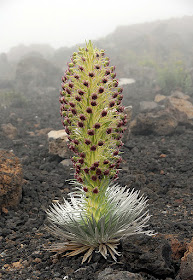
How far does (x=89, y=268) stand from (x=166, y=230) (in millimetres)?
1122

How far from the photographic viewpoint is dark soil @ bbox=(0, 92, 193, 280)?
341 cm

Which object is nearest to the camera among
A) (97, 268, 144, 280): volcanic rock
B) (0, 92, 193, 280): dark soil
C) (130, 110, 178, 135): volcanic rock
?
(97, 268, 144, 280): volcanic rock

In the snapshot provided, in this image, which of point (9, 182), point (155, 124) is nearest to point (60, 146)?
point (9, 182)

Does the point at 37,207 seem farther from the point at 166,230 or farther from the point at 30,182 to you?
the point at 166,230

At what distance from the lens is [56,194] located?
221 inches

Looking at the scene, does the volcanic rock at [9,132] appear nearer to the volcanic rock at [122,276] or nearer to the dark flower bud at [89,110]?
the dark flower bud at [89,110]

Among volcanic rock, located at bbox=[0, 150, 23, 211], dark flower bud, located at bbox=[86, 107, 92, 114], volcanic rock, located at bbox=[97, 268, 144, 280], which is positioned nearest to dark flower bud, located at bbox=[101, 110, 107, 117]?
dark flower bud, located at bbox=[86, 107, 92, 114]

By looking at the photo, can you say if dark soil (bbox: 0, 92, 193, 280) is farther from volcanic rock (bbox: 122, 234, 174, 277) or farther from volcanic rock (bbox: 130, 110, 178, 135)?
volcanic rock (bbox: 130, 110, 178, 135)

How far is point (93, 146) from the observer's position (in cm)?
318

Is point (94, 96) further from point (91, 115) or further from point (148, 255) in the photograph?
point (148, 255)

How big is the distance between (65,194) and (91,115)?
2.63 metres

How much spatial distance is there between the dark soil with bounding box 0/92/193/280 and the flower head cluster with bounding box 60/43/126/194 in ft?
2.68

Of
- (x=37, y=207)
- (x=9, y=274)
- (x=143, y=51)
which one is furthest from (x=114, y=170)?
(x=143, y=51)

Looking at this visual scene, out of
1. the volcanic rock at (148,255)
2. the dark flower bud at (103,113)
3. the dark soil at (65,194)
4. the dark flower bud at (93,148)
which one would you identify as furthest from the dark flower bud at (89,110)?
the dark soil at (65,194)
